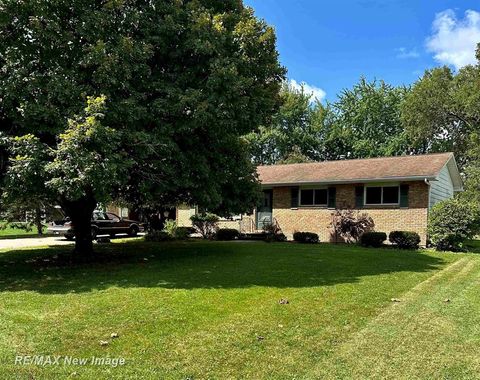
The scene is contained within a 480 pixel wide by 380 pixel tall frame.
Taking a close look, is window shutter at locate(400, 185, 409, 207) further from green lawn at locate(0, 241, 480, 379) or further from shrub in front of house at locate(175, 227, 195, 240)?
shrub in front of house at locate(175, 227, 195, 240)

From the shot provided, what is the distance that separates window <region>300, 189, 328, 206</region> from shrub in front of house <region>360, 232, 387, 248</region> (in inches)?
136

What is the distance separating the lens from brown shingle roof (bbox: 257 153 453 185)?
63.3ft

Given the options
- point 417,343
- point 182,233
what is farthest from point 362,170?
point 417,343

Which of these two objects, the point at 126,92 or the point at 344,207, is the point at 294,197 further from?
the point at 126,92

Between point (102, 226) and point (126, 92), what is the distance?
14.8 metres

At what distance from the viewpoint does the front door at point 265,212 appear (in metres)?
23.8

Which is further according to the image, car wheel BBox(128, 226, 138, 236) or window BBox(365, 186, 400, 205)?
car wheel BBox(128, 226, 138, 236)

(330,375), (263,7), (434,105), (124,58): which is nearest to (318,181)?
(263,7)

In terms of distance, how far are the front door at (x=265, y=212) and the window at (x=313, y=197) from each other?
2063 millimetres

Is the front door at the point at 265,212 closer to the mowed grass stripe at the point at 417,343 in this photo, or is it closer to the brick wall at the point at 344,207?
the brick wall at the point at 344,207

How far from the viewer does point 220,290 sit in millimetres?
8344

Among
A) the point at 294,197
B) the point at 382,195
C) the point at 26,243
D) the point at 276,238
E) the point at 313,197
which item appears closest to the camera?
the point at 382,195

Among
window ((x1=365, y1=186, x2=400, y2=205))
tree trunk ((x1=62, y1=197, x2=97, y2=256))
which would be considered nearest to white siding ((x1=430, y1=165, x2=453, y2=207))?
window ((x1=365, y1=186, x2=400, y2=205))

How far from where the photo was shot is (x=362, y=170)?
2156 centimetres
